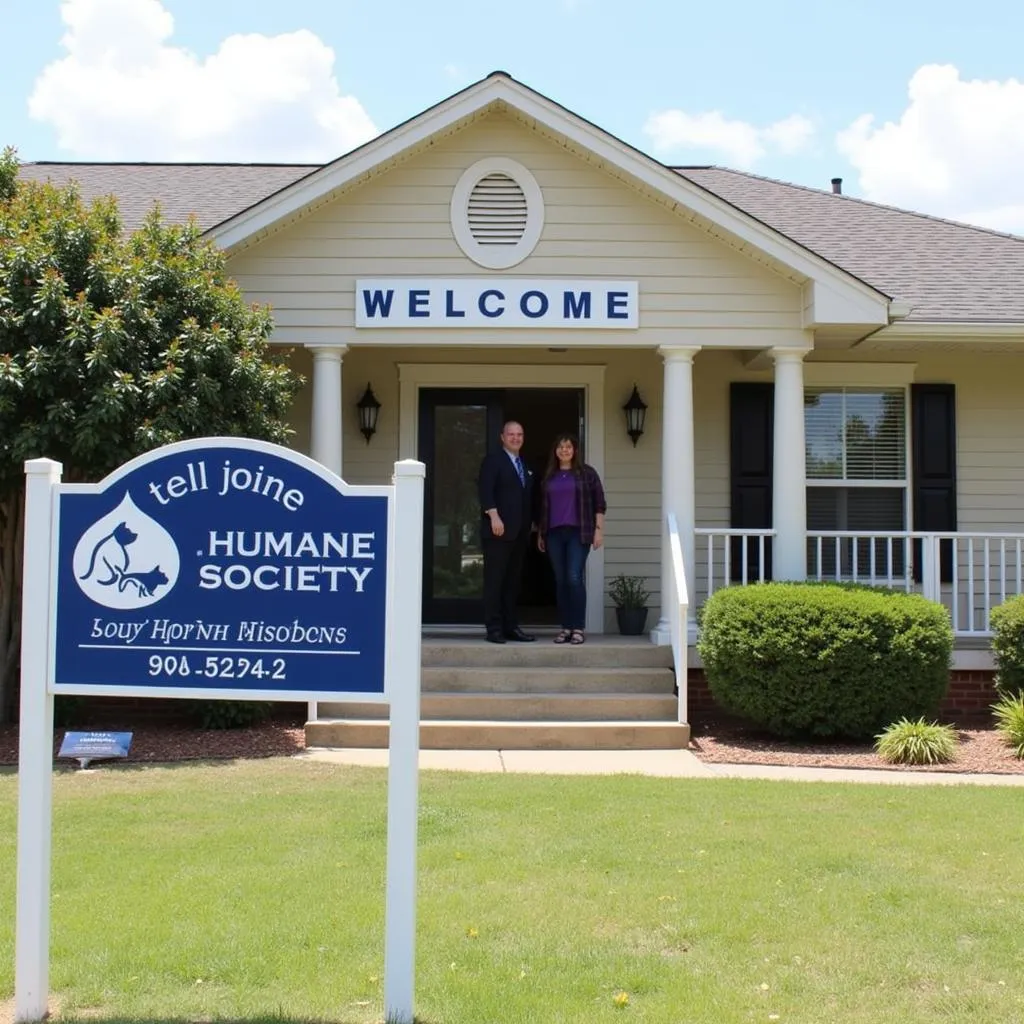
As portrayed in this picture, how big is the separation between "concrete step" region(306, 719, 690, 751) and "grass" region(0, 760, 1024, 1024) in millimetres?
1440

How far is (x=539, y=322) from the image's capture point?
9.38 m

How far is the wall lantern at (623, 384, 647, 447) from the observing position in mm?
10789

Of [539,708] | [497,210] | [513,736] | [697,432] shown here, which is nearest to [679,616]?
[539,708]

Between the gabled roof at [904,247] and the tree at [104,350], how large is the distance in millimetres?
5567

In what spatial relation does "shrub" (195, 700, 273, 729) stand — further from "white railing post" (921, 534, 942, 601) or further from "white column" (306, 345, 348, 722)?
"white railing post" (921, 534, 942, 601)

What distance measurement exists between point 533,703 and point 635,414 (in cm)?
337

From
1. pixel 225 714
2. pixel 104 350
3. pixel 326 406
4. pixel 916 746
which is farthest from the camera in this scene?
pixel 326 406

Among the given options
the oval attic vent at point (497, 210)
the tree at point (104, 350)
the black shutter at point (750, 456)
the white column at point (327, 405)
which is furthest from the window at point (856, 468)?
the tree at point (104, 350)

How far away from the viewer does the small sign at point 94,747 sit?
7.11 meters

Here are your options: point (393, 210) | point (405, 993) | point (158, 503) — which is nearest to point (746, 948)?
point (405, 993)

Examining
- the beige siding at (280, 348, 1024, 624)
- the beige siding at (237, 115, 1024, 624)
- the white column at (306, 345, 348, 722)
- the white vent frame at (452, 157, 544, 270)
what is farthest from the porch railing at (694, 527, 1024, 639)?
the white column at (306, 345, 348, 722)

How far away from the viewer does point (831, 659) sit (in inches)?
316

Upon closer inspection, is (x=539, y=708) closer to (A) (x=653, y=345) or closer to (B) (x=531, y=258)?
(A) (x=653, y=345)

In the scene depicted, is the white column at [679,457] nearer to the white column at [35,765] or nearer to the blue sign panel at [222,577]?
the blue sign panel at [222,577]
